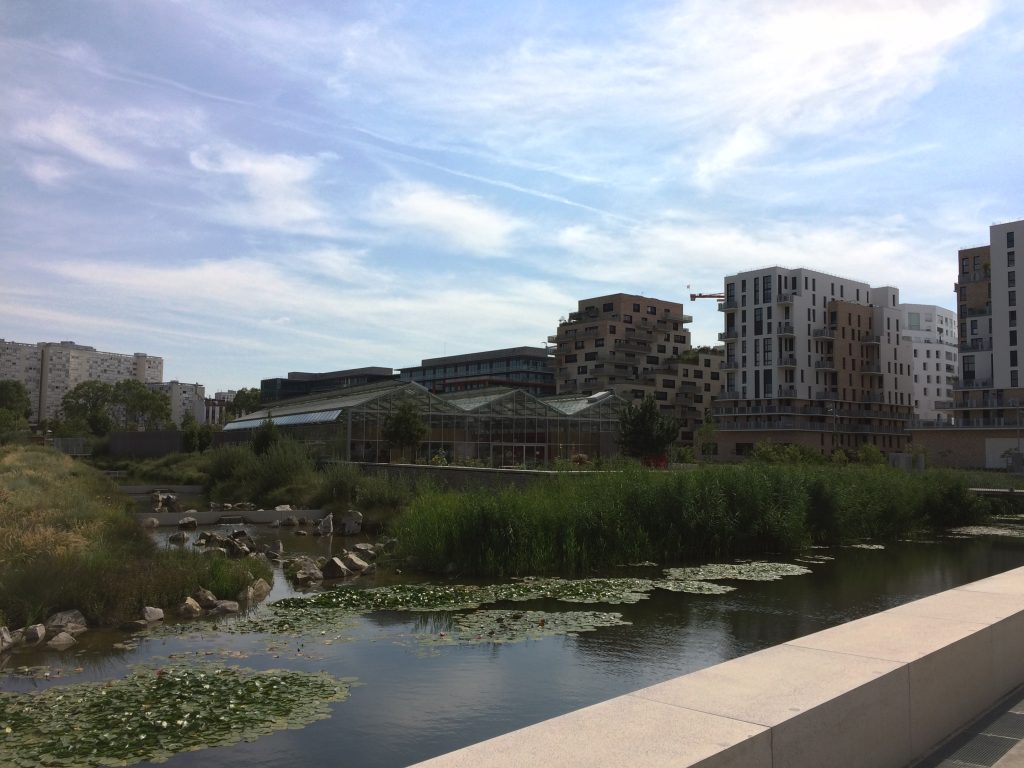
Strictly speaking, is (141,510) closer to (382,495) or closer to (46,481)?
(46,481)

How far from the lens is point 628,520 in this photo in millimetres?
16984

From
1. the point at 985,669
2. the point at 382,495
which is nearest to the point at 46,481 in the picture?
the point at 382,495

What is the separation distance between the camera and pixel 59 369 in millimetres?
163125

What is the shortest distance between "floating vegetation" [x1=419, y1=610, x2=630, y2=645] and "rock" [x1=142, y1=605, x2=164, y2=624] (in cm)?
375

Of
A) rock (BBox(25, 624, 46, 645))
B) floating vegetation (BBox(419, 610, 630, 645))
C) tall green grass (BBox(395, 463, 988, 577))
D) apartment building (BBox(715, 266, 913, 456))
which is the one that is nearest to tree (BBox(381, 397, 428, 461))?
tall green grass (BBox(395, 463, 988, 577))

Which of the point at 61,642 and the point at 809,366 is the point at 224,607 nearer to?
the point at 61,642

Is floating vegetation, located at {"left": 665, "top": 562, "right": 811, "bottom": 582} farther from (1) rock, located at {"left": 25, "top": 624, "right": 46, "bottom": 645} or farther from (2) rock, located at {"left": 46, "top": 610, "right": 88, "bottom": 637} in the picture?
(1) rock, located at {"left": 25, "top": 624, "right": 46, "bottom": 645}

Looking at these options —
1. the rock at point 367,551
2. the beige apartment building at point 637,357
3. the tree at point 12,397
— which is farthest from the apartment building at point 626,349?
the rock at point 367,551

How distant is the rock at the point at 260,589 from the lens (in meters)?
13.3

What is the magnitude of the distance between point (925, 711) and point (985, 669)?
0.92 metres

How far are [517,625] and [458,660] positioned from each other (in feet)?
5.86

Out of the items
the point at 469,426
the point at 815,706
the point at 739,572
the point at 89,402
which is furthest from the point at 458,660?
the point at 89,402

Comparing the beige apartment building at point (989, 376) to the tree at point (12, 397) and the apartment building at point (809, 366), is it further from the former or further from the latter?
the tree at point (12, 397)

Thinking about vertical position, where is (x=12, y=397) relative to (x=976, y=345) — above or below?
below
